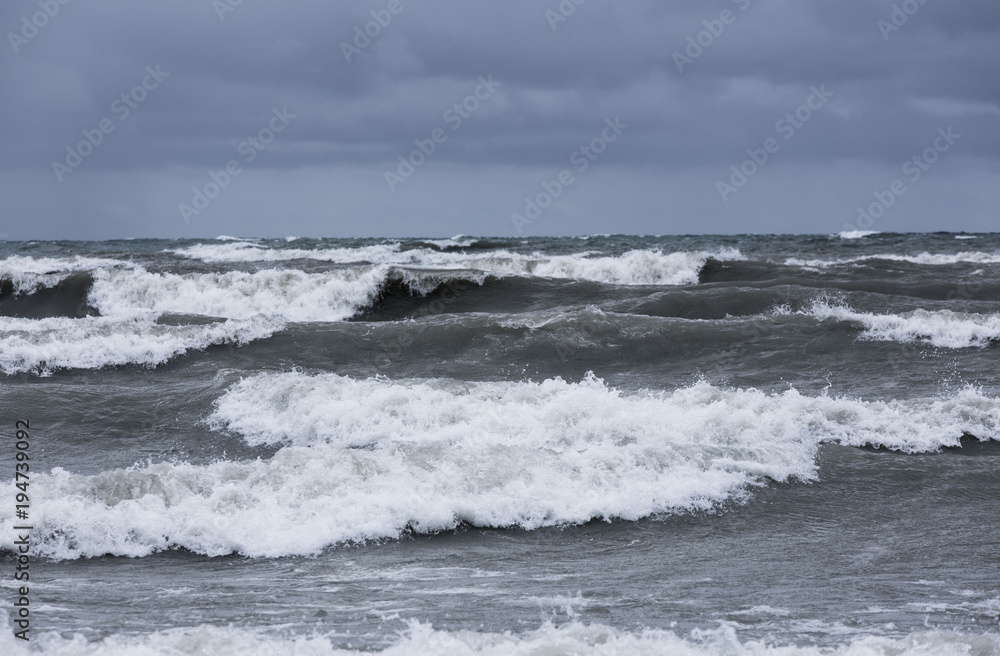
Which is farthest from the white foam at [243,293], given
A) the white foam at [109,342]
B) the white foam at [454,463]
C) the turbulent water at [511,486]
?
the white foam at [454,463]

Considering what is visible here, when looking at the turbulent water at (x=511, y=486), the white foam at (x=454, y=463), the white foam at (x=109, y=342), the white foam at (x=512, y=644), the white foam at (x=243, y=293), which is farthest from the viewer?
the white foam at (x=243, y=293)

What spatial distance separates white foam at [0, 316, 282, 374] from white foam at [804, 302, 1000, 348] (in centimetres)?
1041

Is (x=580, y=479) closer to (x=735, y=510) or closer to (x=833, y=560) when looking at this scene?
(x=735, y=510)

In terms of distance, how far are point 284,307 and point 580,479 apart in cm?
1589

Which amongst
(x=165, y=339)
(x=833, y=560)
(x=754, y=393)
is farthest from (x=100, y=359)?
(x=833, y=560)

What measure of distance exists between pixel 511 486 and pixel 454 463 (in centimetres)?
61

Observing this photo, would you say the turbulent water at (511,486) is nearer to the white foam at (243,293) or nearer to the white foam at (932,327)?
the white foam at (932,327)

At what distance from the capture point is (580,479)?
7.67 metres

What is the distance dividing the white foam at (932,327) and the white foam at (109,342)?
10414mm

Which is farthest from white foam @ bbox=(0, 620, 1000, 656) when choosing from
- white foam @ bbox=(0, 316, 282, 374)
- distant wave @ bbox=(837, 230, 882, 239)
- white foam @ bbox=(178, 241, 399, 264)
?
distant wave @ bbox=(837, 230, 882, 239)

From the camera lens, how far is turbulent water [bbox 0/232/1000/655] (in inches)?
193

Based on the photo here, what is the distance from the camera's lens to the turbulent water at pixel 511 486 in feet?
16.0

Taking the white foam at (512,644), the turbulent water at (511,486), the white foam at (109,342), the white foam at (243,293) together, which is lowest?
the white foam at (512,644)

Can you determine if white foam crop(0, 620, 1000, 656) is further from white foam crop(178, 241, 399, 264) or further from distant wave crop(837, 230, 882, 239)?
distant wave crop(837, 230, 882, 239)
